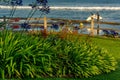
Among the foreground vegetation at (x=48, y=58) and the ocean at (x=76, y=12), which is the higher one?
the ocean at (x=76, y=12)

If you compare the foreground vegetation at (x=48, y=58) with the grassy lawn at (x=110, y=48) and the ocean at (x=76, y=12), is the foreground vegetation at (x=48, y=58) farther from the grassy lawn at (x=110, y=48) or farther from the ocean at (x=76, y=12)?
the ocean at (x=76, y=12)

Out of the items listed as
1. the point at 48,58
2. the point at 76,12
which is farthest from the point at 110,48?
the point at 76,12

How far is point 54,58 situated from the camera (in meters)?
13.5

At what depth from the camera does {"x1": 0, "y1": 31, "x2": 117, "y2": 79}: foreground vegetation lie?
1287 cm

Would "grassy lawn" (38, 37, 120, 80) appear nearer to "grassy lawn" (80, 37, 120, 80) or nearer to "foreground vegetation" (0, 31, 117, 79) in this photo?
"grassy lawn" (80, 37, 120, 80)

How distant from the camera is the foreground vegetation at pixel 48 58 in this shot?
12867 mm

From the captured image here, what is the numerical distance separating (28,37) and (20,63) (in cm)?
160

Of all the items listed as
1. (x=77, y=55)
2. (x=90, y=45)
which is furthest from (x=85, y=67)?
(x=90, y=45)

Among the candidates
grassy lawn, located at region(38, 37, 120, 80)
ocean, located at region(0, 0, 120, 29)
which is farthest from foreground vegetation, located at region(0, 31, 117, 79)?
ocean, located at region(0, 0, 120, 29)

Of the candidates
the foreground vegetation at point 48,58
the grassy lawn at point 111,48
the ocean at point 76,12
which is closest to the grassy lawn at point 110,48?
the grassy lawn at point 111,48

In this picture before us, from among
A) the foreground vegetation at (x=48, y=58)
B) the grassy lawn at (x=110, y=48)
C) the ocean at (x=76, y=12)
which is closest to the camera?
the foreground vegetation at (x=48, y=58)

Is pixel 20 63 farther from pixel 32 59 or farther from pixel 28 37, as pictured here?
pixel 28 37

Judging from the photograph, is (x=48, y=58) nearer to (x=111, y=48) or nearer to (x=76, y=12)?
(x=111, y=48)

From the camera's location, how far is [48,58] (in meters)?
13.3
